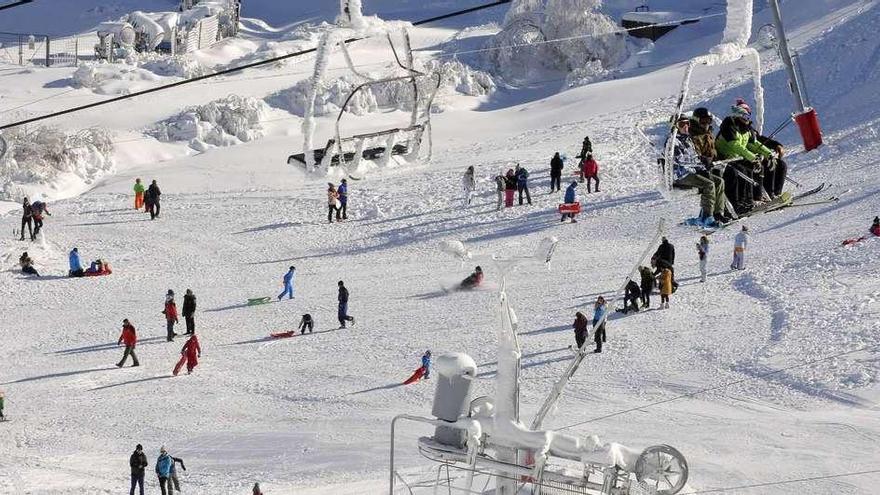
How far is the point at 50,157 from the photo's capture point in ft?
139

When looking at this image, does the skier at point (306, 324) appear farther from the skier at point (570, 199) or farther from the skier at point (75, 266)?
the skier at point (570, 199)

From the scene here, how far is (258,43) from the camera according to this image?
56156 millimetres

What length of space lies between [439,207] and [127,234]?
700 cm

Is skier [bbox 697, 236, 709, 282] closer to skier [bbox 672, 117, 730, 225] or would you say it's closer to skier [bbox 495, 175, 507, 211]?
skier [bbox 495, 175, 507, 211]

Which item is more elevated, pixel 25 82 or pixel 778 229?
pixel 25 82

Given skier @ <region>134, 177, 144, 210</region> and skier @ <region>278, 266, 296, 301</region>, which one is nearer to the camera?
skier @ <region>278, 266, 296, 301</region>

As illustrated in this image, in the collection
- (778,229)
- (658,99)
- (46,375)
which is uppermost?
(658,99)

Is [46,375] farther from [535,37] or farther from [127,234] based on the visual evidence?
[535,37]

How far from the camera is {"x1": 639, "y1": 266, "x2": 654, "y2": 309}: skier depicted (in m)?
28.1

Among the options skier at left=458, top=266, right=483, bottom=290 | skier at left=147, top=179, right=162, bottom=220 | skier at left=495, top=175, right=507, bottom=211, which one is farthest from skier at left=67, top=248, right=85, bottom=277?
skier at left=495, top=175, right=507, bottom=211

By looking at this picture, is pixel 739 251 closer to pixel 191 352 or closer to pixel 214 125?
pixel 191 352

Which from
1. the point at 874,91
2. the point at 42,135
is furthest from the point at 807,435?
the point at 42,135

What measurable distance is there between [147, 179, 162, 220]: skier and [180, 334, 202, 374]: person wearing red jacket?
9933 millimetres

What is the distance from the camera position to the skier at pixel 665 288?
28.3 m
